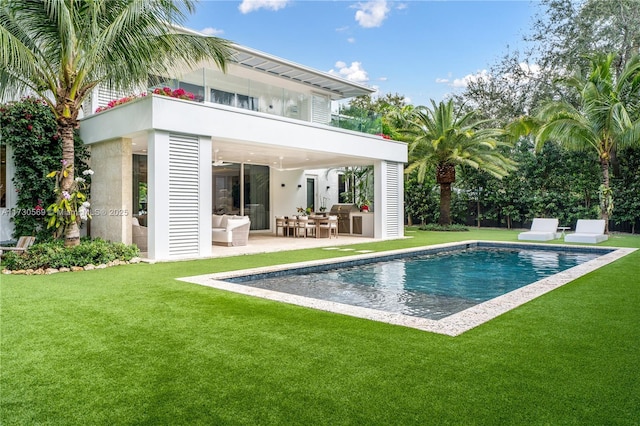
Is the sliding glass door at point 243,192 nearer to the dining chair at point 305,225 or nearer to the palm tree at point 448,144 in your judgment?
the dining chair at point 305,225

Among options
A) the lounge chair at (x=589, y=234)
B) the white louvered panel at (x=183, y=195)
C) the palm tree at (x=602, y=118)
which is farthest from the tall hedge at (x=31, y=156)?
the palm tree at (x=602, y=118)

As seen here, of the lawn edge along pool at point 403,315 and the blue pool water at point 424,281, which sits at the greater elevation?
the lawn edge along pool at point 403,315

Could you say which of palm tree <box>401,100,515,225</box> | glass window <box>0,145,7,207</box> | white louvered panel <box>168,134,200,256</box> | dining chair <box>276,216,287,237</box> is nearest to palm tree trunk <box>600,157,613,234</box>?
palm tree <box>401,100,515,225</box>

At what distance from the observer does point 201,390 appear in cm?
344

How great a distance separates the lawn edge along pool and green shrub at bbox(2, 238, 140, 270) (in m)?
2.88

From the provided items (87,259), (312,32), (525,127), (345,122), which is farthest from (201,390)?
(312,32)

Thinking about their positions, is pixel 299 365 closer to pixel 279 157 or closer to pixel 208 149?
pixel 208 149

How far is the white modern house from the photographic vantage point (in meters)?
11.2

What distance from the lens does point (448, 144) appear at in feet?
71.1

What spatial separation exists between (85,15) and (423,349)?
31.6ft

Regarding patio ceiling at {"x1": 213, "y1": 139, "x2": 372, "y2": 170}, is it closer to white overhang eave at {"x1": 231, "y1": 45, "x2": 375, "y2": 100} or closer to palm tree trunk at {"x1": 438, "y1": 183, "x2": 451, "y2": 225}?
white overhang eave at {"x1": 231, "y1": 45, "x2": 375, "y2": 100}

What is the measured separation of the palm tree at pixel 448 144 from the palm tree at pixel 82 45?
13.4m

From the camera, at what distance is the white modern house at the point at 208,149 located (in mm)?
11242

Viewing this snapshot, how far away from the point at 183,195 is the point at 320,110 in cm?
630
